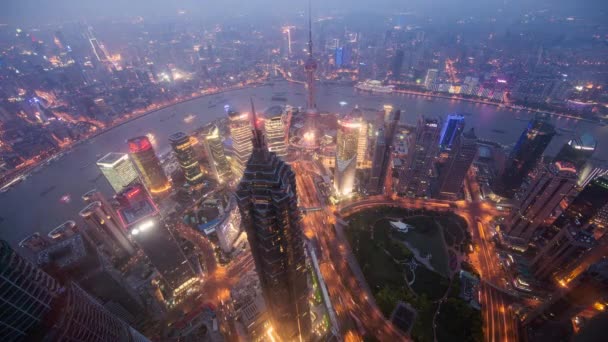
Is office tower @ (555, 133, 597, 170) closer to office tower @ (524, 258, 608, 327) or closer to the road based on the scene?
office tower @ (524, 258, 608, 327)

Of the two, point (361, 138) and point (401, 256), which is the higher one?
point (361, 138)

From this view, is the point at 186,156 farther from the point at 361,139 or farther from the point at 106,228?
the point at 361,139

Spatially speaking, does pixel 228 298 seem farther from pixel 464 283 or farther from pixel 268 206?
pixel 464 283

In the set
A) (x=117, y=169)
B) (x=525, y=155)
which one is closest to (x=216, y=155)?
(x=117, y=169)

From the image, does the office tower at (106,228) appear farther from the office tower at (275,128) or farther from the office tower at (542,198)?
the office tower at (542,198)

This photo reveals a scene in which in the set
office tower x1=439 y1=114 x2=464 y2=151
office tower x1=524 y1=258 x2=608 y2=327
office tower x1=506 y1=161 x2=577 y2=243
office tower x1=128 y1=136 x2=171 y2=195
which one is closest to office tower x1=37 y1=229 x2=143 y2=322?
office tower x1=128 y1=136 x2=171 y2=195

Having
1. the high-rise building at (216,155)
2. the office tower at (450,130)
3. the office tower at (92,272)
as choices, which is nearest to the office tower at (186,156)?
the high-rise building at (216,155)
